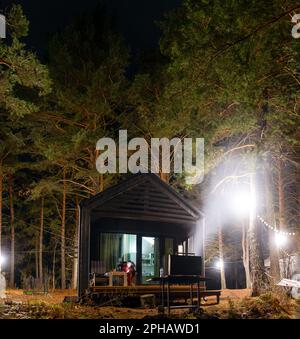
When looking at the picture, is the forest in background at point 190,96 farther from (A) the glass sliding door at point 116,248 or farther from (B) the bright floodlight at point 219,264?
(A) the glass sliding door at point 116,248

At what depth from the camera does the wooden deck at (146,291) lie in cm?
1471

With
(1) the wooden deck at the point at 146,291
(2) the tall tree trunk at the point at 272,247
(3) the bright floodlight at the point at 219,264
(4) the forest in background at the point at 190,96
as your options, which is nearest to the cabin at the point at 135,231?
(1) the wooden deck at the point at 146,291

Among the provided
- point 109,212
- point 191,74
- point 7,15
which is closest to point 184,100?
point 191,74

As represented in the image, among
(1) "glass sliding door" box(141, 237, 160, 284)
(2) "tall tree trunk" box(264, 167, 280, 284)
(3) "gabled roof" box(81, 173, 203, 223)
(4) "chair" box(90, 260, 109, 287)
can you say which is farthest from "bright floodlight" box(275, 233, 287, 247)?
(4) "chair" box(90, 260, 109, 287)

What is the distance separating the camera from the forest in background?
40.9ft

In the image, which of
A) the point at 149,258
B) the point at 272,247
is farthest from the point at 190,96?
the point at 149,258

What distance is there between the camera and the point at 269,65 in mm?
12742

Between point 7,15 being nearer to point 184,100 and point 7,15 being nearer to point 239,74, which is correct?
point 184,100

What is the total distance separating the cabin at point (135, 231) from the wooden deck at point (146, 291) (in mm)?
104

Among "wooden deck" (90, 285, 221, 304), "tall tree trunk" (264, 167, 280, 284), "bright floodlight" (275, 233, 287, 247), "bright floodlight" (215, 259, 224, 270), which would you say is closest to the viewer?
"wooden deck" (90, 285, 221, 304)

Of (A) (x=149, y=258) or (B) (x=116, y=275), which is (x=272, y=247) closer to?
(B) (x=116, y=275)

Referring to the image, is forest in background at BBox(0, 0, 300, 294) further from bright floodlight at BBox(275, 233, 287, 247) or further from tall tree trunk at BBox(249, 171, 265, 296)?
bright floodlight at BBox(275, 233, 287, 247)

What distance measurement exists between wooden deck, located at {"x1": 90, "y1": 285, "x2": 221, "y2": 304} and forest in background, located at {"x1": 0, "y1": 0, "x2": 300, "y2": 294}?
5.79 ft
